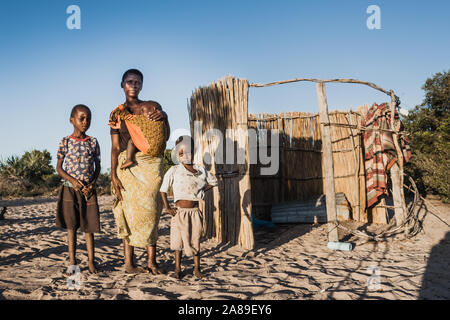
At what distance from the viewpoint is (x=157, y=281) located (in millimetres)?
3207

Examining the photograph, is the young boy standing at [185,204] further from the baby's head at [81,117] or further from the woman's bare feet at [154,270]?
the baby's head at [81,117]

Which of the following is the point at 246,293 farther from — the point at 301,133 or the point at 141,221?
the point at 301,133

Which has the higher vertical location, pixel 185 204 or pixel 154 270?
pixel 185 204

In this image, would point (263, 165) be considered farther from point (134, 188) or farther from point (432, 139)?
point (432, 139)

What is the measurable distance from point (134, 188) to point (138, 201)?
0.47 feet

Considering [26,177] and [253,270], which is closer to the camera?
[253,270]

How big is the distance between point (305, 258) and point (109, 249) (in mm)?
2812

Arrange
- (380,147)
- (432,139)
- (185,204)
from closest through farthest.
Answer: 1. (185,204)
2. (380,147)
3. (432,139)

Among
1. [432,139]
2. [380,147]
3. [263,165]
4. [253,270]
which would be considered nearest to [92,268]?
[253,270]

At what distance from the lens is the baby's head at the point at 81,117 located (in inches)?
133

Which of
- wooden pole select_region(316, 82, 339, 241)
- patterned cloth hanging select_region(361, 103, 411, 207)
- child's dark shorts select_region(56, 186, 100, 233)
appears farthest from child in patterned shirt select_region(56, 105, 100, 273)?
patterned cloth hanging select_region(361, 103, 411, 207)

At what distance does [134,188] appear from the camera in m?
3.38

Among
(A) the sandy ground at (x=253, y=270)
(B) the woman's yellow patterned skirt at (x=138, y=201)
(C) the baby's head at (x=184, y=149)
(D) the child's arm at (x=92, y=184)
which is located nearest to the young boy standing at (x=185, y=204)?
(C) the baby's head at (x=184, y=149)
